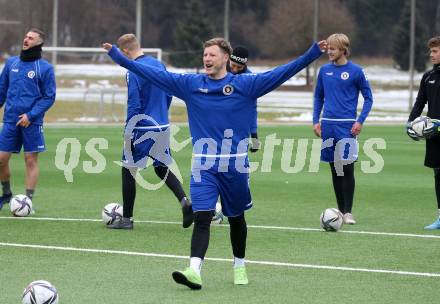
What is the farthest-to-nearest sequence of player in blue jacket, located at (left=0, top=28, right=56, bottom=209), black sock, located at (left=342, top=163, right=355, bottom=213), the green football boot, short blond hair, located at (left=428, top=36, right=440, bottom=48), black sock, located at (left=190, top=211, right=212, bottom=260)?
player in blue jacket, located at (left=0, top=28, right=56, bottom=209)
black sock, located at (left=342, top=163, right=355, bottom=213)
short blond hair, located at (left=428, top=36, right=440, bottom=48)
black sock, located at (left=190, top=211, right=212, bottom=260)
the green football boot

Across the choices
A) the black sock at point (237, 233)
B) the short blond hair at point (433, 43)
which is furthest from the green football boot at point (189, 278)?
the short blond hair at point (433, 43)

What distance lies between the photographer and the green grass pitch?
805 centimetres

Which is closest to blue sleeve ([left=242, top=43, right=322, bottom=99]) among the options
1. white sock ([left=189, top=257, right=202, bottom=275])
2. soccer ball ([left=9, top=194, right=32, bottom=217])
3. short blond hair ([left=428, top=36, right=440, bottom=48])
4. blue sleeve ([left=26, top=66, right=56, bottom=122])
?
white sock ([left=189, top=257, right=202, bottom=275])

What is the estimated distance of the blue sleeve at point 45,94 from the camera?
12.5 m

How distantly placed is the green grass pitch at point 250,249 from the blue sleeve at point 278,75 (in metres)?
1.59

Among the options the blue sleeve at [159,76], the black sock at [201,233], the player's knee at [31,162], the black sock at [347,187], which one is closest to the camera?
the black sock at [201,233]

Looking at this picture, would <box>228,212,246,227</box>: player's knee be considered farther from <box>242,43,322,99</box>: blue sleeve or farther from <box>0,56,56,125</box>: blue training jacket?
<box>0,56,56,125</box>: blue training jacket

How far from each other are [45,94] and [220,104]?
15.9 feet

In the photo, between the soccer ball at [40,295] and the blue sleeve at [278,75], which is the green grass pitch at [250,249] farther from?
the blue sleeve at [278,75]

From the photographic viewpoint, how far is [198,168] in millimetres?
8422

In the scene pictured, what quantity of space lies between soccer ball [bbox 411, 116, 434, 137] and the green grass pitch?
1121 mm

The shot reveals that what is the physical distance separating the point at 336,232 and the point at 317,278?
282cm

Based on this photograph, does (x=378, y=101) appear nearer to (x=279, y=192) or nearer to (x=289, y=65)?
(x=279, y=192)

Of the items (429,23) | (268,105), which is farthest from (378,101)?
(429,23)
